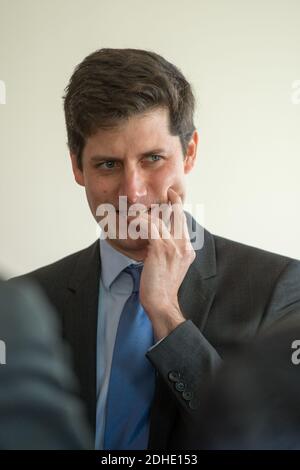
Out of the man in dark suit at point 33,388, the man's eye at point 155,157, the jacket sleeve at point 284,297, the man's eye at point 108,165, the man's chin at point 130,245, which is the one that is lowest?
the jacket sleeve at point 284,297

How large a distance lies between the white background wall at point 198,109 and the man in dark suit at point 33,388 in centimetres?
101

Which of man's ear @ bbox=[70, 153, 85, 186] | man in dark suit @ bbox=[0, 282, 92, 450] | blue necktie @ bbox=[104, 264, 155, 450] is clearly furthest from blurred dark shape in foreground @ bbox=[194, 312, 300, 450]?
man's ear @ bbox=[70, 153, 85, 186]

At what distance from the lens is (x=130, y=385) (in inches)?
39.6

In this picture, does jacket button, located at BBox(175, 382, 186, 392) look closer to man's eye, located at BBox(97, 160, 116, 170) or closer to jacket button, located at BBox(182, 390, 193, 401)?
jacket button, located at BBox(182, 390, 193, 401)

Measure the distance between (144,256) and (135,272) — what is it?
3 centimetres

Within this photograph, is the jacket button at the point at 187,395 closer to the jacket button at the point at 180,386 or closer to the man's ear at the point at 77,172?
the jacket button at the point at 180,386

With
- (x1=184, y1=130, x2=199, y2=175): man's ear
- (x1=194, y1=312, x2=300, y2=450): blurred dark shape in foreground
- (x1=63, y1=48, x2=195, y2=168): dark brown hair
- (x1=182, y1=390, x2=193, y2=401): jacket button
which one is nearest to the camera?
(x1=194, y1=312, x2=300, y2=450): blurred dark shape in foreground

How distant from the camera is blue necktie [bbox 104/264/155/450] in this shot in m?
0.96

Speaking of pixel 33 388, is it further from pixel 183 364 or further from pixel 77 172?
pixel 77 172

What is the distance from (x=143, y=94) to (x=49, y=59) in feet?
1.20

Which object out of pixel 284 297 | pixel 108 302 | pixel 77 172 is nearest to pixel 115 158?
pixel 77 172

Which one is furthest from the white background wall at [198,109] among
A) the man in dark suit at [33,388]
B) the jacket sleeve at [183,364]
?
the man in dark suit at [33,388]

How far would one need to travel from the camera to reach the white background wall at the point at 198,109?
134 centimetres

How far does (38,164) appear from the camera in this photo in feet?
4.52
